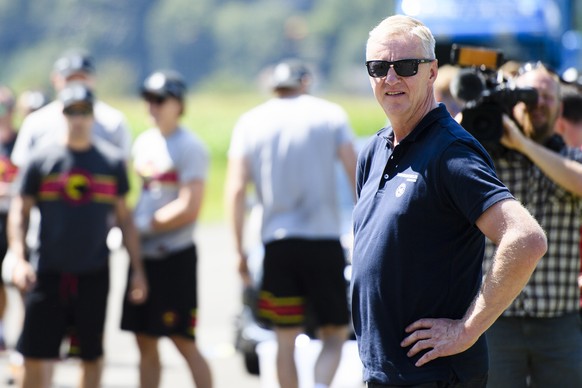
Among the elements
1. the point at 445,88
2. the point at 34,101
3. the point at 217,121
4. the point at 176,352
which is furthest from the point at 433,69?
the point at 217,121

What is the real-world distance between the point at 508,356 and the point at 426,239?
4.64 feet

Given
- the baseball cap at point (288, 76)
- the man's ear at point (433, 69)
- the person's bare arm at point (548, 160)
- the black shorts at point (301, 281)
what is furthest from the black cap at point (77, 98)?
the man's ear at point (433, 69)

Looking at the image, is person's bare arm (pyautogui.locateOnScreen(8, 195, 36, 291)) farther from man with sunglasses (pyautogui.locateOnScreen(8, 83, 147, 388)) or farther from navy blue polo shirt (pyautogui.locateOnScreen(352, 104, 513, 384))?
navy blue polo shirt (pyautogui.locateOnScreen(352, 104, 513, 384))

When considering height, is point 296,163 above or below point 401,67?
above

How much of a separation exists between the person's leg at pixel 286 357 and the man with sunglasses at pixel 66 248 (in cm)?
107

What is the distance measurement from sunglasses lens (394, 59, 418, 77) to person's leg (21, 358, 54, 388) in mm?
3830

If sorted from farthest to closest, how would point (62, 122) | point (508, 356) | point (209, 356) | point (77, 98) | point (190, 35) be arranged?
point (190, 35) < point (209, 356) < point (62, 122) < point (77, 98) < point (508, 356)

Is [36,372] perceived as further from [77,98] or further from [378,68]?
[378,68]

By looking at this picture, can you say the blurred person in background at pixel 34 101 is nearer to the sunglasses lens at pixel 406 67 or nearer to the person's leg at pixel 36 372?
the person's leg at pixel 36 372

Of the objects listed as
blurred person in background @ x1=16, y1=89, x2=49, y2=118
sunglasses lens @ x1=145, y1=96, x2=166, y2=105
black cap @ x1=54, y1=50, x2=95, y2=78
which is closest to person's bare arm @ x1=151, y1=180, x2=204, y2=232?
sunglasses lens @ x1=145, y1=96, x2=166, y2=105

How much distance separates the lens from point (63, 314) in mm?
7059

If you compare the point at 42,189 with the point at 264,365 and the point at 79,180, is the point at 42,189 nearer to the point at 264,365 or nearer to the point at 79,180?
the point at 79,180

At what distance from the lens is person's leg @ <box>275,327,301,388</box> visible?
7.21m

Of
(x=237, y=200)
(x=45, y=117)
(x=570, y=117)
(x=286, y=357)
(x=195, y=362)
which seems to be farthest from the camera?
(x=45, y=117)
